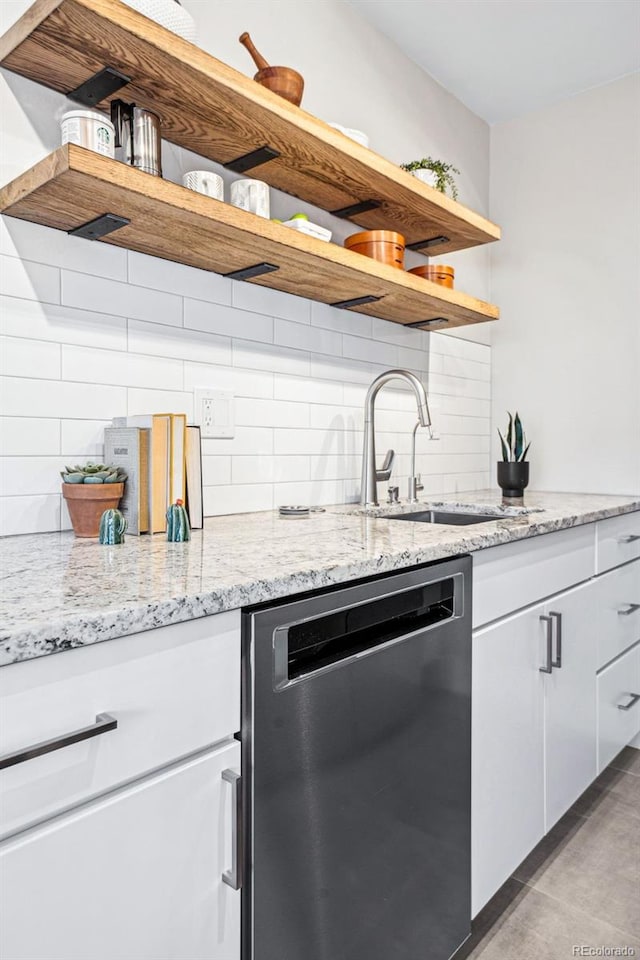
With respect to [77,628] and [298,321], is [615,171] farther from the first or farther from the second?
[77,628]

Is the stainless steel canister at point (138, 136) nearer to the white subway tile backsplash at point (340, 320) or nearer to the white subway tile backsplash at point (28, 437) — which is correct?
the white subway tile backsplash at point (28, 437)

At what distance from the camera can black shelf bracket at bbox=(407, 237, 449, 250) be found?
2.30 m

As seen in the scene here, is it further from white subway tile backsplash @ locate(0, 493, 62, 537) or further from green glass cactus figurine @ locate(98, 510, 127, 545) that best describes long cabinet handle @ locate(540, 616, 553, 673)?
white subway tile backsplash @ locate(0, 493, 62, 537)

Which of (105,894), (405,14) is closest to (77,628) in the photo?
(105,894)

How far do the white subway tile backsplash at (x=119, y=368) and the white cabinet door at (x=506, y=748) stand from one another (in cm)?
95

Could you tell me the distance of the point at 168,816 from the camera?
2.68 ft

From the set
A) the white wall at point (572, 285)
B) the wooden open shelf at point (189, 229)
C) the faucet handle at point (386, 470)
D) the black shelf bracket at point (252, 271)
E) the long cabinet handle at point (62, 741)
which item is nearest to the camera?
the long cabinet handle at point (62, 741)

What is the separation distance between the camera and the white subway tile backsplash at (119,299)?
142cm

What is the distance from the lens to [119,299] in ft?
4.94

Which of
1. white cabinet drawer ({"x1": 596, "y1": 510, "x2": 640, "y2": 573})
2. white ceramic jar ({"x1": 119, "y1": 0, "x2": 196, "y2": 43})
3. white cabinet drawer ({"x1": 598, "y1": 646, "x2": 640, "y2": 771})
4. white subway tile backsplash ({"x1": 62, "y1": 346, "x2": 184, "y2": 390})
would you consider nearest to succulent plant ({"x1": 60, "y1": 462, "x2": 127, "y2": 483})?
white subway tile backsplash ({"x1": 62, "y1": 346, "x2": 184, "y2": 390})

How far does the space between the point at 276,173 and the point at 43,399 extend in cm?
90

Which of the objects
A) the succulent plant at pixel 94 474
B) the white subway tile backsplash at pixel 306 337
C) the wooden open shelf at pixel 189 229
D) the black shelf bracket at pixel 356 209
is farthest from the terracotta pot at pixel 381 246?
the succulent plant at pixel 94 474

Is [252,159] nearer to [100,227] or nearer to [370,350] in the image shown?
[100,227]

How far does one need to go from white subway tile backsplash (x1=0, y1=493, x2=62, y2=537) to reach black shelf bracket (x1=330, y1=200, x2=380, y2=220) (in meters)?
1.27
